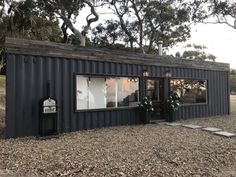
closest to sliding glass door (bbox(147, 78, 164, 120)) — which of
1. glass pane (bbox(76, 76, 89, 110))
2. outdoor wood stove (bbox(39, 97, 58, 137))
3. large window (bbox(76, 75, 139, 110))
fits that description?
large window (bbox(76, 75, 139, 110))

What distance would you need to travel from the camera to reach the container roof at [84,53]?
7418 mm

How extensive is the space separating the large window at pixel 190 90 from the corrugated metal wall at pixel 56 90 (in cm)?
121

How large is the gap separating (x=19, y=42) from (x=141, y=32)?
15.0 m

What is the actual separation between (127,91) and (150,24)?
1230cm

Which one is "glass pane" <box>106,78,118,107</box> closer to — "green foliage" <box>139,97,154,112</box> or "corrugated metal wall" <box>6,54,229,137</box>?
"corrugated metal wall" <box>6,54,229,137</box>

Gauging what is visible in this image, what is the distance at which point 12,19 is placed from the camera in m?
18.1

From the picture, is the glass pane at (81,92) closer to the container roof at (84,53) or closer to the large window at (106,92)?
the large window at (106,92)

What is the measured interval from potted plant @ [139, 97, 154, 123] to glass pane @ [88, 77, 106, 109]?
1549mm

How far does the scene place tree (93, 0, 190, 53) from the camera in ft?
64.3

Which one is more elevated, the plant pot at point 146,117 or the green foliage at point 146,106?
the green foliage at point 146,106

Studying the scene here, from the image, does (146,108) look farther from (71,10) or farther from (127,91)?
(71,10)

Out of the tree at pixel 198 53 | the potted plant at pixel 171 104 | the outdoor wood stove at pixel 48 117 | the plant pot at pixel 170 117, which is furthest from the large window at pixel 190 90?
the tree at pixel 198 53

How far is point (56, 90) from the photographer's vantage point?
26.7 ft

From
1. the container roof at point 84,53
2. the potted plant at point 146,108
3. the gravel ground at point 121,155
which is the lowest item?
the gravel ground at point 121,155
